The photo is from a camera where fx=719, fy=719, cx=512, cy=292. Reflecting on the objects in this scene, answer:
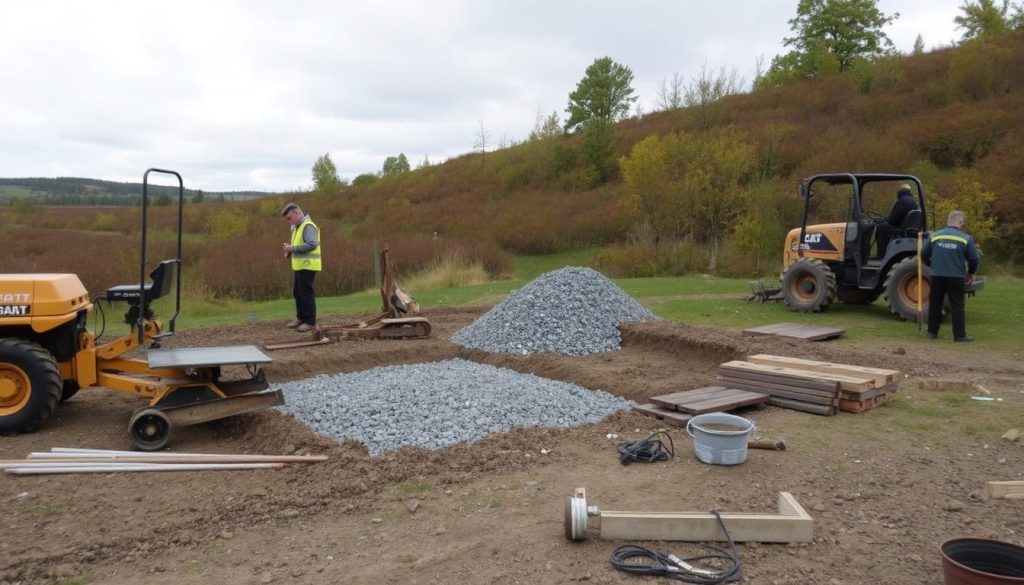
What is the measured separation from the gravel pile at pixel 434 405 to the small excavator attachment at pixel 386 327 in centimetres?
161

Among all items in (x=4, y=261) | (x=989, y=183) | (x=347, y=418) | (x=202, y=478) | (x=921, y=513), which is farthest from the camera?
(x=4, y=261)

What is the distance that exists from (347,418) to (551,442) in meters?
1.88

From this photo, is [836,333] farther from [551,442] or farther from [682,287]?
[682,287]

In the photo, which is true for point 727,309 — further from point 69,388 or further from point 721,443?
point 69,388

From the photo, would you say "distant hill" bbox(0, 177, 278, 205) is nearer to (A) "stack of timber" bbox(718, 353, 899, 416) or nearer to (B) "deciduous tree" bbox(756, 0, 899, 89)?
(B) "deciduous tree" bbox(756, 0, 899, 89)

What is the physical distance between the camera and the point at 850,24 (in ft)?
157

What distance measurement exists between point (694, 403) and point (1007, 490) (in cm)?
247

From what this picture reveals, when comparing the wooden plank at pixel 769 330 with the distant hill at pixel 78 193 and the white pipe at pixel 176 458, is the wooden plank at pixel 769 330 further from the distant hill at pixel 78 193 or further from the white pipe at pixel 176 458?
the distant hill at pixel 78 193

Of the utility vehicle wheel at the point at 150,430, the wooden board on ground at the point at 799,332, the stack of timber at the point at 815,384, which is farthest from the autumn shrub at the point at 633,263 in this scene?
the utility vehicle wheel at the point at 150,430

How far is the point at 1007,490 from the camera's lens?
14.8ft

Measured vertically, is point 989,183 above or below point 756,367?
above

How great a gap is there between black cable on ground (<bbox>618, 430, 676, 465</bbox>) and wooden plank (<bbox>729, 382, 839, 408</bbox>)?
6.15ft

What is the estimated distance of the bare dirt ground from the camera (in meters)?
3.72

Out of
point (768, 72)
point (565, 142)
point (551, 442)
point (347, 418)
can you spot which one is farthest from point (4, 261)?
point (768, 72)
